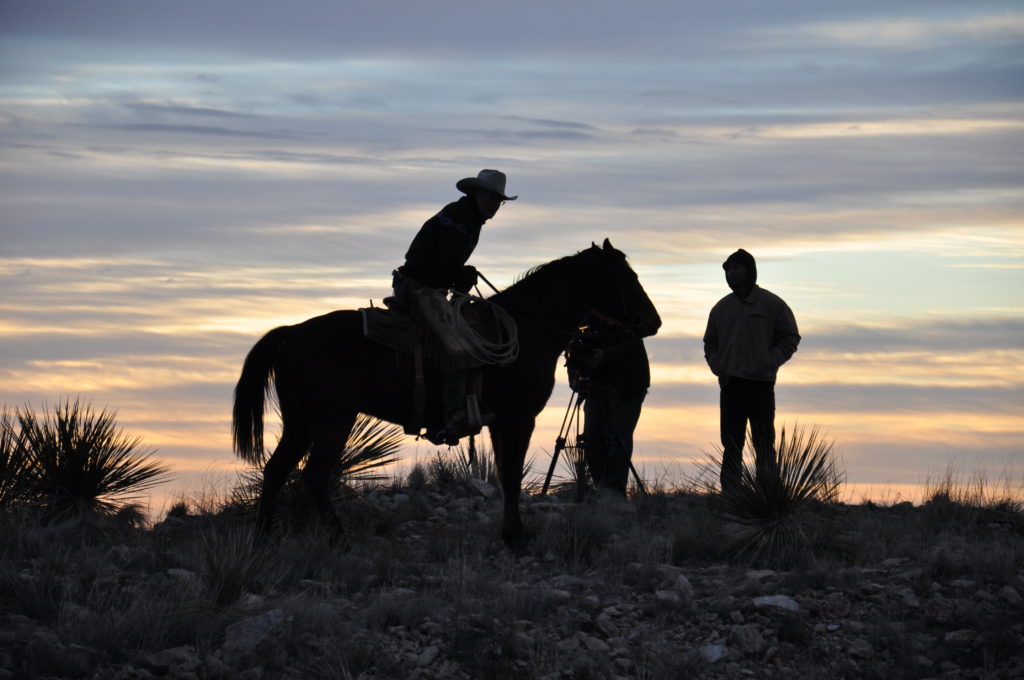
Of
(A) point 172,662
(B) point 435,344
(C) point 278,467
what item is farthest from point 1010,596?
(C) point 278,467

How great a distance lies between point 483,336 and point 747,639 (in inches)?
149

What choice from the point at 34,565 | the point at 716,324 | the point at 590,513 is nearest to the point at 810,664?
the point at 590,513

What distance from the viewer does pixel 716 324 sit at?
501 inches

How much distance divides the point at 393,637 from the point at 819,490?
4.53 m

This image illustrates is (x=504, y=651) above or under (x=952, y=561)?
under

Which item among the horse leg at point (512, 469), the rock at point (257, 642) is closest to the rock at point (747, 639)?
the horse leg at point (512, 469)

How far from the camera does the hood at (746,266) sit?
12523mm

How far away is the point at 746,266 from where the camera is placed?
12.5 metres

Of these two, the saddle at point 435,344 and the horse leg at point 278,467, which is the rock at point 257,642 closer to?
the horse leg at point 278,467

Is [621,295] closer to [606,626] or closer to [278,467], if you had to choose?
[278,467]

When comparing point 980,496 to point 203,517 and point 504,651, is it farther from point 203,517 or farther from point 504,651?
point 203,517

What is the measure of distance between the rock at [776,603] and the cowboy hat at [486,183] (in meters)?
4.18

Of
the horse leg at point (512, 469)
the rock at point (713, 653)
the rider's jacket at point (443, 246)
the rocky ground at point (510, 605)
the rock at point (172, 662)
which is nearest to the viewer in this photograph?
the rock at point (172, 662)

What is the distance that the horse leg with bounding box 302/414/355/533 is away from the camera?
1067 cm
